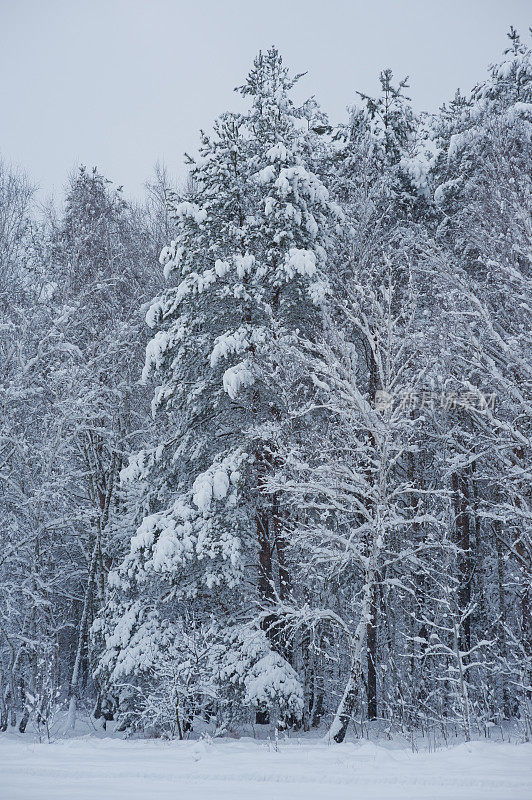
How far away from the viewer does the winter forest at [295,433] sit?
10.6 meters

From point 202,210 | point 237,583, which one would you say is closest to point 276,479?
point 237,583

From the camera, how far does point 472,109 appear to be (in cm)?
1544

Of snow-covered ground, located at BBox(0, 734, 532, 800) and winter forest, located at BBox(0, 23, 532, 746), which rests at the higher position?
winter forest, located at BBox(0, 23, 532, 746)

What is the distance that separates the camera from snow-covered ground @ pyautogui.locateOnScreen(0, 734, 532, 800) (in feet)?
18.8

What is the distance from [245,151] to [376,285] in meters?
4.18

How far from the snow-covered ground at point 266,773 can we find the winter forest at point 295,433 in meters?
1.84

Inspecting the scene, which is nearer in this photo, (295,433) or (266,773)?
(266,773)

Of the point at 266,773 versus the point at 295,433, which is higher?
the point at 295,433

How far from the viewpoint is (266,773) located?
6406 mm

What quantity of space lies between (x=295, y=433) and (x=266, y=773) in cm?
670

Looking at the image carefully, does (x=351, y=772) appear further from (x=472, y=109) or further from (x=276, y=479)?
(x=472, y=109)

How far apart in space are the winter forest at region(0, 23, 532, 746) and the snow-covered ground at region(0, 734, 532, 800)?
1.84 meters

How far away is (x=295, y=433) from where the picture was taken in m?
12.3

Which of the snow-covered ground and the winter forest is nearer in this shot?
the snow-covered ground
